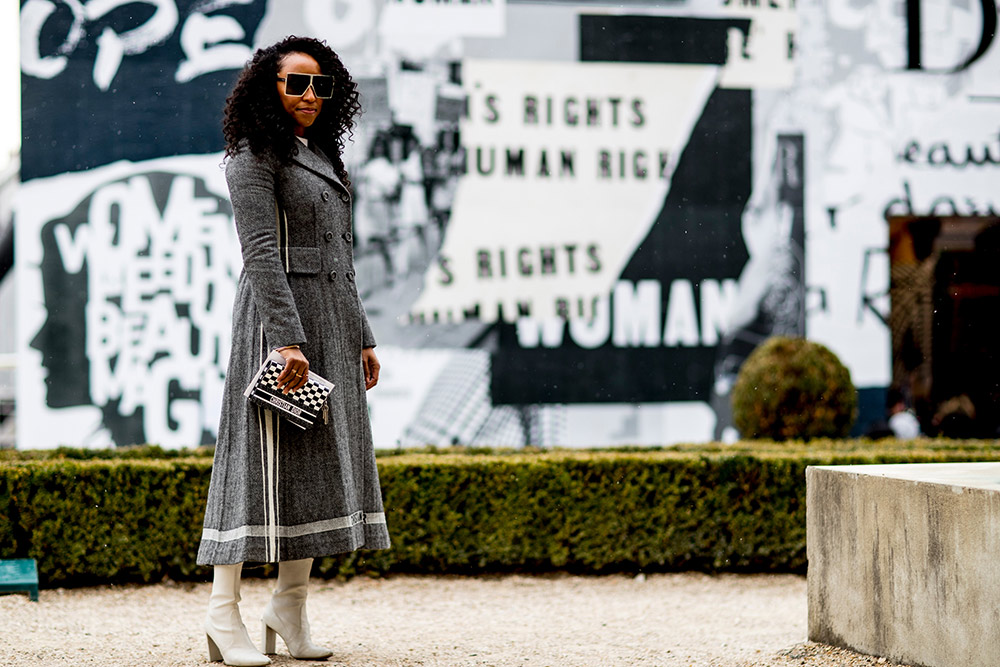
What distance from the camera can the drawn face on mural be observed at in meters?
9.44

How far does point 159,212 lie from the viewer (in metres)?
9.59

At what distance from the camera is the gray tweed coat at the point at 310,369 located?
354 cm

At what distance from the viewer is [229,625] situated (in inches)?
143

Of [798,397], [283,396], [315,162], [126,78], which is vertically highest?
[126,78]

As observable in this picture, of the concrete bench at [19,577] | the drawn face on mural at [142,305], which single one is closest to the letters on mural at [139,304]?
the drawn face on mural at [142,305]

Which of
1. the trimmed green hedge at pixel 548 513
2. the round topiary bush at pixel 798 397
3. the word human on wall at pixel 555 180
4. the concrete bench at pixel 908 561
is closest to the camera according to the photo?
the concrete bench at pixel 908 561

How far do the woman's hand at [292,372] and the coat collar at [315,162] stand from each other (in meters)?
0.69

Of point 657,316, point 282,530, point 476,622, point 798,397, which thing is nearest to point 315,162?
point 282,530

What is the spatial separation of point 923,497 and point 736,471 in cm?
290

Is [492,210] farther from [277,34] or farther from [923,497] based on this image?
[923,497]

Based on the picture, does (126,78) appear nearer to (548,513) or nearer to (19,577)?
(19,577)

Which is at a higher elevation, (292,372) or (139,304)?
(139,304)

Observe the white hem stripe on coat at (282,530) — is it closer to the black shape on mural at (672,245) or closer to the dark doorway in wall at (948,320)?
the black shape on mural at (672,245)

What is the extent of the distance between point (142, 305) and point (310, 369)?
6428mm
